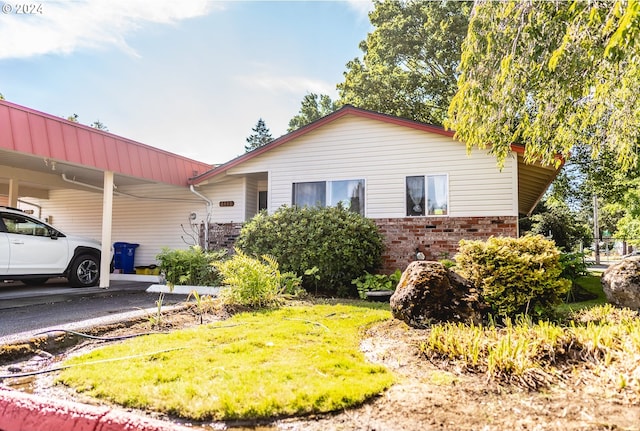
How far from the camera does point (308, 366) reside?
309 cm

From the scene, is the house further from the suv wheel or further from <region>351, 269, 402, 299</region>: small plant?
the suv wheel

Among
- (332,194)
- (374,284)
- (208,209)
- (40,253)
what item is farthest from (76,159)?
(374,284)

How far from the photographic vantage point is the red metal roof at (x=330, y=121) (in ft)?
29.1

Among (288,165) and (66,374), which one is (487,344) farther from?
(288,165)

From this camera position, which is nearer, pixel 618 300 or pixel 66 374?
pixel 66 374

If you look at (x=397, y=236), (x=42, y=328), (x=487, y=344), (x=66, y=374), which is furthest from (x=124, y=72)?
(x=487, y=344)

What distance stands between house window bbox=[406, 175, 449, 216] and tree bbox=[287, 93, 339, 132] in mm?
19592

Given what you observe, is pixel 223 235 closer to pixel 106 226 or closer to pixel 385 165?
pixel 106 226

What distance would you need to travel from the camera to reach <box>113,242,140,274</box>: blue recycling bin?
1232 centimetres

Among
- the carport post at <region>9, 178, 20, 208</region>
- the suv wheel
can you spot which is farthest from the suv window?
the carport post at <region>9, 178, 20, 208</region>

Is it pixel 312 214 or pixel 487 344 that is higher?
pixel 312 214

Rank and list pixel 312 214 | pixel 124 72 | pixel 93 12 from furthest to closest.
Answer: pixel 124 72
pixel 312 214
pixel 93 12

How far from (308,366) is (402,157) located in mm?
7103

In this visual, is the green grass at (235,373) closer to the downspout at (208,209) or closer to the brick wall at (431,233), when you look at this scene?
the brick wall at (431,233)
